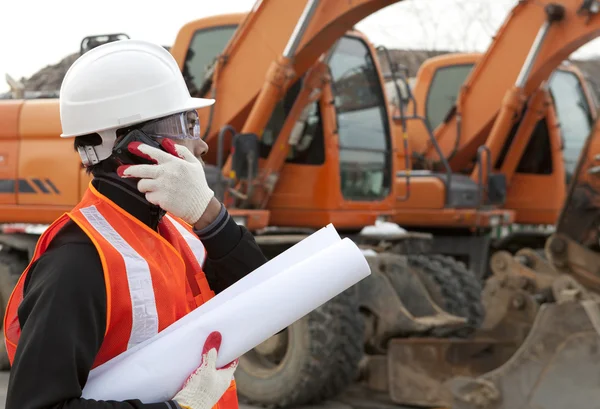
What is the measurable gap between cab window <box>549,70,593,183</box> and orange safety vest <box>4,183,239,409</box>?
10016 millimetres

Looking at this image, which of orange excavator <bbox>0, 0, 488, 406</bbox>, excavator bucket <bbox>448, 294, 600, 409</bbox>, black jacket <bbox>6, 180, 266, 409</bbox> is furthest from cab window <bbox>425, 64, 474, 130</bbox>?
black jacket <bbox>6, 180, 266, 409</bbox>

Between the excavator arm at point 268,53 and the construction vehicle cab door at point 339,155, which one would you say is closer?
the excavator arm at point 268,53

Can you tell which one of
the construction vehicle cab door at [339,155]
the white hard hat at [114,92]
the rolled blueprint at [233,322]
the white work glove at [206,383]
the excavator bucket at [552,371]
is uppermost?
the white hard hat at [114,92]

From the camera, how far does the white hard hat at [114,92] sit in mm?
2051

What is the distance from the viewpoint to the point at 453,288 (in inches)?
307

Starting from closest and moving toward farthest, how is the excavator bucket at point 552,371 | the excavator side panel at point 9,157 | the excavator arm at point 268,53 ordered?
the excavator bucket at point 552,371
the excavator arm at point 268,53
the excavator side panel at point 9,157

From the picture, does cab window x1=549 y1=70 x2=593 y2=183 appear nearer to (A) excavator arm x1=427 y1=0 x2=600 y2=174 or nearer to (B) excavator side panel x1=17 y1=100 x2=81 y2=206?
(A) excavator arm x1=427 y1=0 x2=600 y2=174

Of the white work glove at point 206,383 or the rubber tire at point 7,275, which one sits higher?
the white work glove at point 206,383

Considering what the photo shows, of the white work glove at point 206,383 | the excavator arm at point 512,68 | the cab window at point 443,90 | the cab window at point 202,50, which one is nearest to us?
the white work glove at point 206,383

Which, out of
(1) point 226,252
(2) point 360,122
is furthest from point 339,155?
(1) point 226,252

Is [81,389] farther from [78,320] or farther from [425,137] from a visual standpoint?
[425,137]

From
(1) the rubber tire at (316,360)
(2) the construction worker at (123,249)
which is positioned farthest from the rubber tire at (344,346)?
(2) the construction worker at (123,249)

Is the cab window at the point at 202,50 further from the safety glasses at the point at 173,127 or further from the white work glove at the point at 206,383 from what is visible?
the white work glove at the point at 206,383

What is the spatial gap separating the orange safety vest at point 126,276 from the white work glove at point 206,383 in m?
0.12
